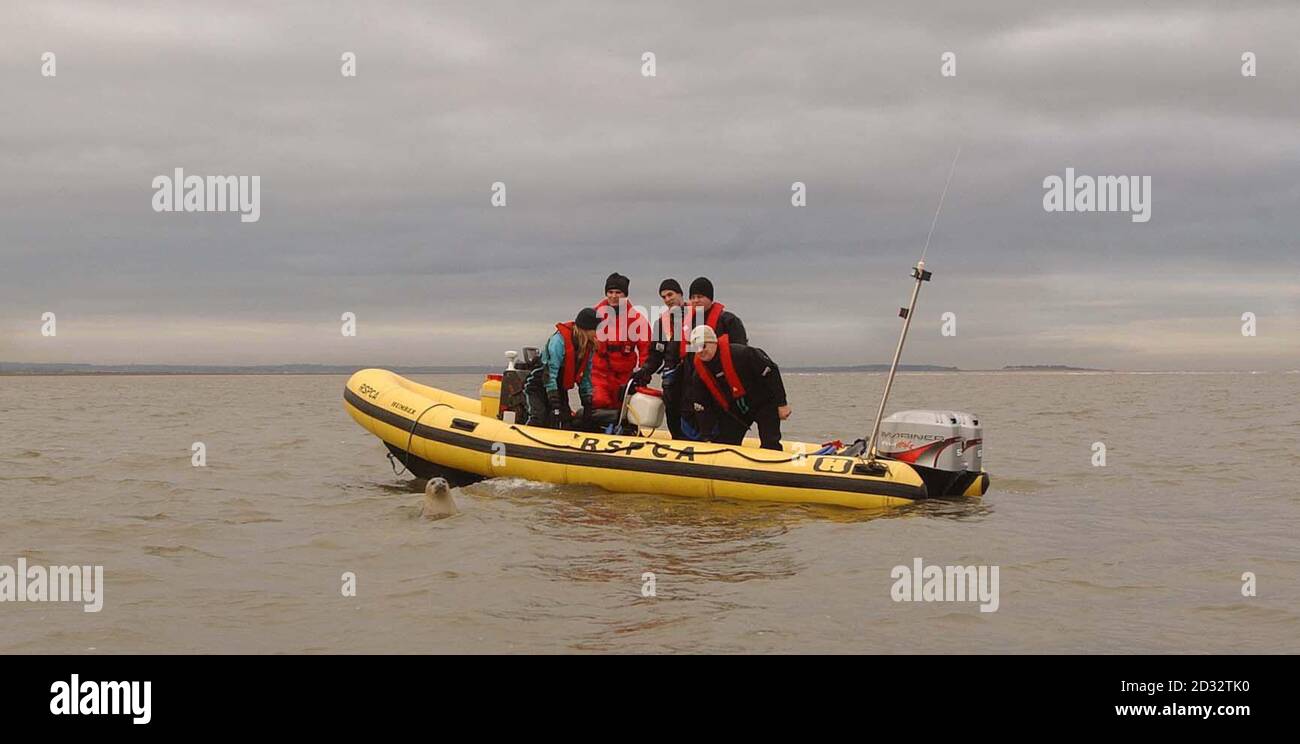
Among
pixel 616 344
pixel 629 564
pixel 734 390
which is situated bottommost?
pixel 629 564

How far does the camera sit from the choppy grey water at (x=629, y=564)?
210 inches

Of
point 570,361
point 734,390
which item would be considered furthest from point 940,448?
point 570,361

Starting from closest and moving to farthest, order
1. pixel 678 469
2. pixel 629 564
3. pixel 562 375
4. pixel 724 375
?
pixel 629 564 < pixel 678 469 < pixel 724 375 < pixel 562 375

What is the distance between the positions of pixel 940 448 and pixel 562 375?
3178 mm

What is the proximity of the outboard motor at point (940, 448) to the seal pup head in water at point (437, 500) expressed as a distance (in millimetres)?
3268

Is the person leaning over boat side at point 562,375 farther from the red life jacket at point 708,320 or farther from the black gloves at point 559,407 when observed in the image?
the red life jacket at point 708,320

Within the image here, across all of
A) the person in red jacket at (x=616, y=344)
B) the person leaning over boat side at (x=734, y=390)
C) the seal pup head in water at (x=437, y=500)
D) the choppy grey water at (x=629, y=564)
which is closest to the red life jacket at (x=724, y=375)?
the person leaning over boat side at (x=734, y=390)

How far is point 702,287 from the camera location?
9406 millimetres

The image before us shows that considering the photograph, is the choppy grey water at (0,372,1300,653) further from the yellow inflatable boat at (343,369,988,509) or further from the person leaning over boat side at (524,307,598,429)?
the person leaning over boat side at (524,307,598,429)

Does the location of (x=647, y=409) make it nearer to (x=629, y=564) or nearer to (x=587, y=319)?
(x=587, y=319)

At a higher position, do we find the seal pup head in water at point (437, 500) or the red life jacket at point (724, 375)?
the red life jacket at point (724, 375)

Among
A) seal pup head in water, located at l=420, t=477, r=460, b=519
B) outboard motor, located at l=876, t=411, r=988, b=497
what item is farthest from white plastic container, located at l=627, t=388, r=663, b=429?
outboard motor, located at l=876, t=411, r=988, b=497
